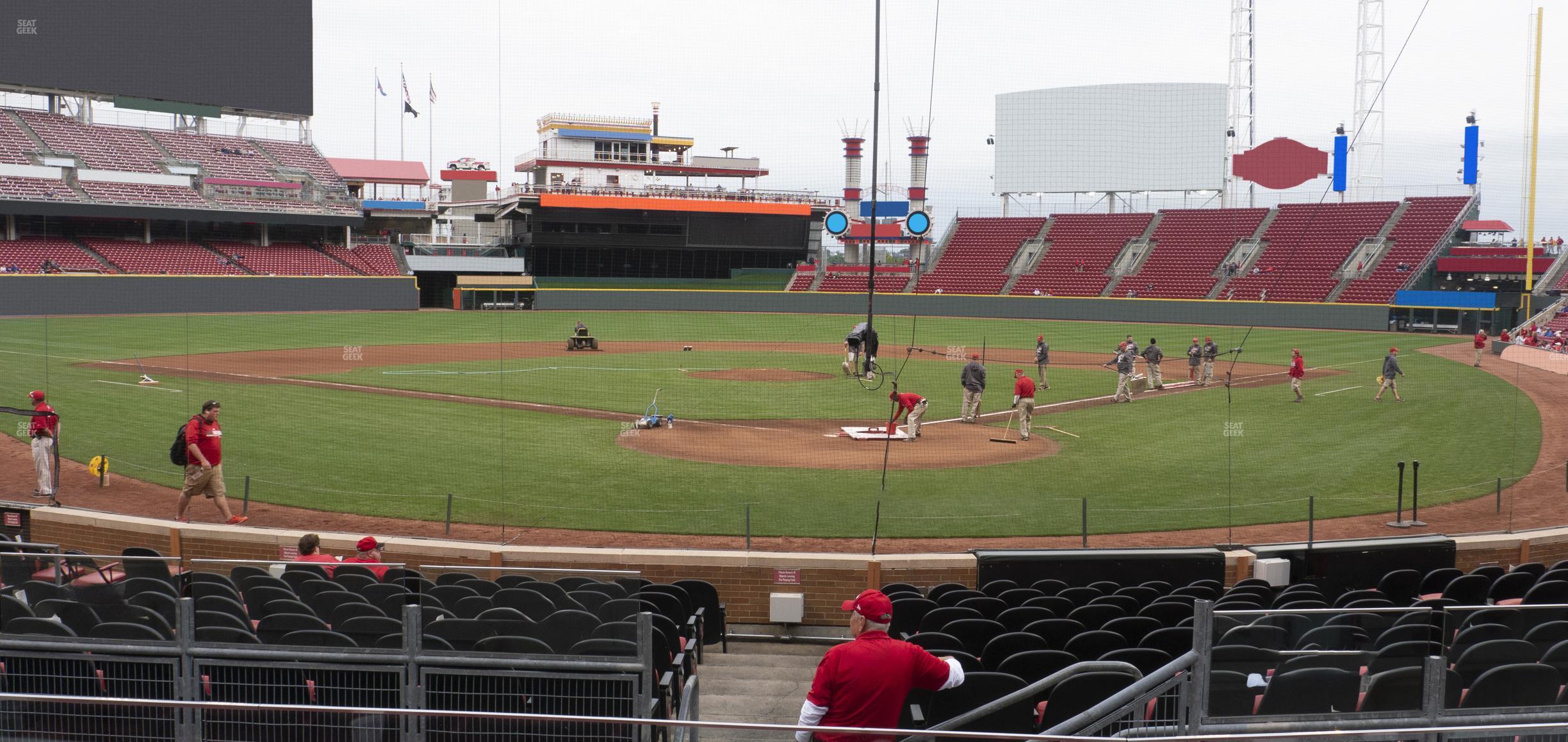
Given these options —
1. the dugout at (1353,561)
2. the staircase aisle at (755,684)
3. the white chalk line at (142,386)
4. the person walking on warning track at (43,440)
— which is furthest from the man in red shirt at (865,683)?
the white chalk line at (142,386)

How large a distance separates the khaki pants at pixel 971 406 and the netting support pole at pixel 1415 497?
8.60 meters

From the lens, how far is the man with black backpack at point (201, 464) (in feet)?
48.1

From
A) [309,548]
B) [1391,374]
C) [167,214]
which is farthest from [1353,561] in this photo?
[167,214]

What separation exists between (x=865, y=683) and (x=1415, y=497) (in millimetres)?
11465

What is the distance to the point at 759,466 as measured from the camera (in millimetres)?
19297

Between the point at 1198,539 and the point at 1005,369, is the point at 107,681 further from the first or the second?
the point at 1005,369

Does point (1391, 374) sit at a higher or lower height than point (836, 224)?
lower

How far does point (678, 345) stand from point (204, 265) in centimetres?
2888

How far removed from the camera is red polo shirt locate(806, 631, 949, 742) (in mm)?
5750

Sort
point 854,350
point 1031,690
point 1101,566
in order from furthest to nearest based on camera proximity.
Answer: point 854,350
point 1101,566
point 1031,690

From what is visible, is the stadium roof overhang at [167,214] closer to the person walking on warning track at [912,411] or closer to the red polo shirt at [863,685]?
the person walking on warning track at [912,411]

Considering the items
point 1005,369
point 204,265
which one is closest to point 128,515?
point 1005,369

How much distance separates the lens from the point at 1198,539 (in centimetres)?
1486

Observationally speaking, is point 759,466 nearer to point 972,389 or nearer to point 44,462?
point 972,389
